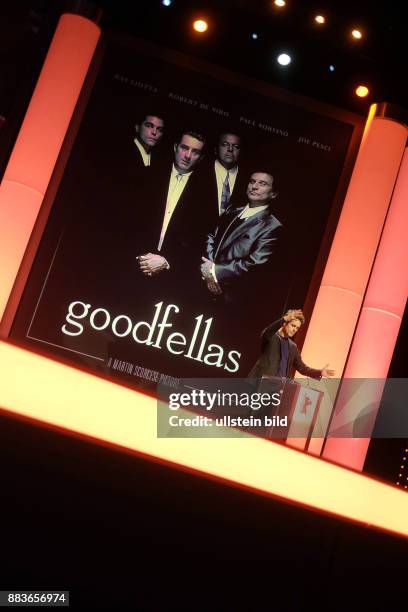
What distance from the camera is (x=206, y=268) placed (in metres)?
3.60

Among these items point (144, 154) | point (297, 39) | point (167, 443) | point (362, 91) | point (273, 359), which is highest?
point (297, 39)

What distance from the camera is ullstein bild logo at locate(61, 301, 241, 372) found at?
3438 mm

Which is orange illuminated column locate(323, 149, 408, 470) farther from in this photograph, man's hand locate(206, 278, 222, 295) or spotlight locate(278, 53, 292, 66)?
spotlight locate(278, 53, 292, 66)

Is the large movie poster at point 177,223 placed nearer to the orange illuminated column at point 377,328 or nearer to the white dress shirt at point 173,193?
the white dress shirt at point 173,193

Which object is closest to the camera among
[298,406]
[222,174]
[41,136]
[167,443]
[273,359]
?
[167,443]

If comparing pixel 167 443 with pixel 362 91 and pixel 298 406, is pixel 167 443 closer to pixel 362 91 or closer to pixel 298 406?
pixel 298 406

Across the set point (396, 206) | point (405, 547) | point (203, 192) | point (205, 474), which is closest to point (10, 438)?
point (205, 474)

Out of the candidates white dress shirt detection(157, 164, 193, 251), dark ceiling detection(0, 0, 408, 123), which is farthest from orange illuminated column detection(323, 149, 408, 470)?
white dress shirt detection(157, 164, 193, 251)

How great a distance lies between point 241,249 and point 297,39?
4.17 ft

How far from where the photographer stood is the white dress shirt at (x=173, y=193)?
3.61 meters

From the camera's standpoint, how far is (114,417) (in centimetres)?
98

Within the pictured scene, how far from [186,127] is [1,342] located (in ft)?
9.82

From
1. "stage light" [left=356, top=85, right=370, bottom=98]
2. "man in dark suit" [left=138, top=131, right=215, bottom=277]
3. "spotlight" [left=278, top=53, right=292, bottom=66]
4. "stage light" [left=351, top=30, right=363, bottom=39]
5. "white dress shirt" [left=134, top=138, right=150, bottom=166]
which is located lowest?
"man in dark suit" [left=138, top=131, right=215, bottom=277]

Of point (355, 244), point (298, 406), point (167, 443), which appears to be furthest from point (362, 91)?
point (167, 443)
